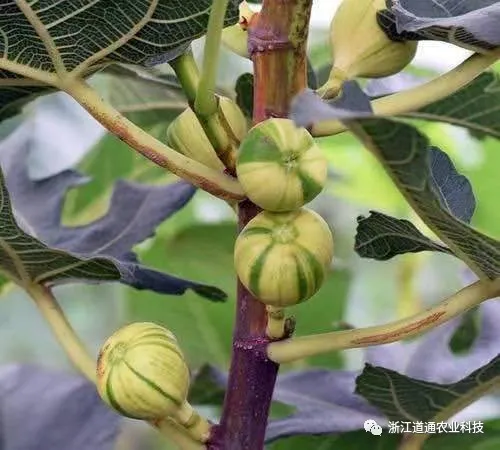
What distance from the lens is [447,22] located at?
50 centimetres

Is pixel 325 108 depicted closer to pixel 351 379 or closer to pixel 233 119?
pixel 233 119

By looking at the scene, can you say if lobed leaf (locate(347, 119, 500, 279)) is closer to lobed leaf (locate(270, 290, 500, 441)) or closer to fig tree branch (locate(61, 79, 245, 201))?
fig tree branch (locate(61, 79, 245, 201))

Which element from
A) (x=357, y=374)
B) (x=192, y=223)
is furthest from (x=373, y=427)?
(x=192, y=223)

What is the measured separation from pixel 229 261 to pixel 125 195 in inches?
9.8

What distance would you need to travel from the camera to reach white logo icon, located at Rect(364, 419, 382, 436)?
0.67 metres

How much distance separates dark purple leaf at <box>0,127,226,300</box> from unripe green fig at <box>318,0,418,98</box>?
20 cm

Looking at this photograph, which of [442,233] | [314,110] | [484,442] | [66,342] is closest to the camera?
[314,110]

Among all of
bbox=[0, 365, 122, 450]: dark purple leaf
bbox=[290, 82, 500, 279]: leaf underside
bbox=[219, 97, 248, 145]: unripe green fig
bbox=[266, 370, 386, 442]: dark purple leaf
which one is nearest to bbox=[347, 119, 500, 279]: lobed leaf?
bbox=[290, 82, 500, 279]: leaf underside

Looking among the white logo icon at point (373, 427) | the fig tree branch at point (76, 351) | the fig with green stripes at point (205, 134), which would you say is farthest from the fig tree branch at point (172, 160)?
the white logo icon at point (373, 427)

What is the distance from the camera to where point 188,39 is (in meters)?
0.50

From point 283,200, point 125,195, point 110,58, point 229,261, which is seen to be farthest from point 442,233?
point 229,261

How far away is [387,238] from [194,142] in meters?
0.12

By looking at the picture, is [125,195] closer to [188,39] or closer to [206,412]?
[188,39]

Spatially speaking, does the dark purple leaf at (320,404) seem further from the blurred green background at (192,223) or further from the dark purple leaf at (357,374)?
the blurred green background at (192,223)
